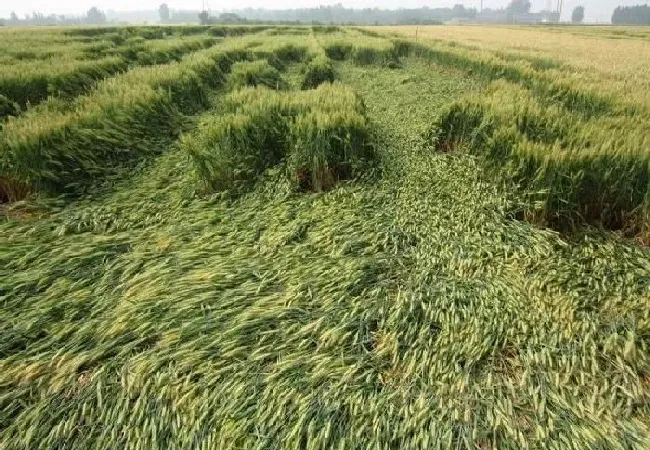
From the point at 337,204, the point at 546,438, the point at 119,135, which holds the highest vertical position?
the point at 119,135

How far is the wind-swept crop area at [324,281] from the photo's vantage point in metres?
2.21

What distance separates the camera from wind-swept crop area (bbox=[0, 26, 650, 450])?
2.21 m

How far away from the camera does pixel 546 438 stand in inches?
82.3

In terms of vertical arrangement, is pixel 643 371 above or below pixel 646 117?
below

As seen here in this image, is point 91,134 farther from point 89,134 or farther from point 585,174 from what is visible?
point 585,174

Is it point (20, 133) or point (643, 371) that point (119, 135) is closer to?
point (20, 133)

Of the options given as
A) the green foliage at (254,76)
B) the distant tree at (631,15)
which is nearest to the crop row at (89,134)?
the green foliage at (254,76)

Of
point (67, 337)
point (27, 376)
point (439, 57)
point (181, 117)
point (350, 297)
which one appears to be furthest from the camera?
point (439, 57)

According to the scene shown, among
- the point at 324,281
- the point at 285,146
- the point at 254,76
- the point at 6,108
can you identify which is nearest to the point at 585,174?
the point at 324,281

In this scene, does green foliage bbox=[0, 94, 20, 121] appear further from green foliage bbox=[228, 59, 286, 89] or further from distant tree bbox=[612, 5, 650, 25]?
distant tree bbox=[612, 5, 650, 25]

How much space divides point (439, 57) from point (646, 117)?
1249cm

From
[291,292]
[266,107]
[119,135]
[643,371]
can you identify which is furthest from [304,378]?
[119,135]

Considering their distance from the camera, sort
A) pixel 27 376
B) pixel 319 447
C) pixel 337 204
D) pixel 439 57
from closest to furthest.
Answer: pixel 319 447, pixel 27 376, pixel 337 204, pixel 439 57

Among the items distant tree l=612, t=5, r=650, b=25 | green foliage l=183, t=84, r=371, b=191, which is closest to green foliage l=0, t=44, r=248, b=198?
green foliage l=183, t=84, r=371, b=191
